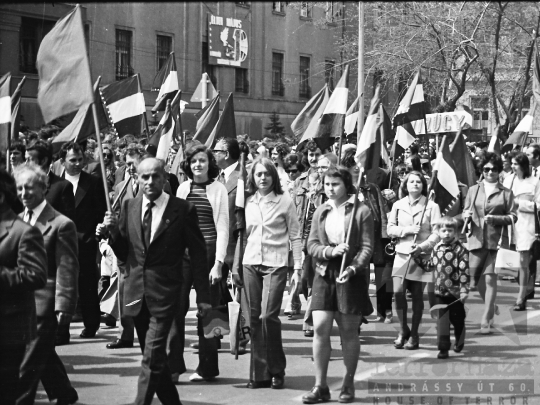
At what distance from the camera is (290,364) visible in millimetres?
8578

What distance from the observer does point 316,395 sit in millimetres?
7035

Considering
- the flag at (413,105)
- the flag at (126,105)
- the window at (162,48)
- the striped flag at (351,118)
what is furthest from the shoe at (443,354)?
the window at (162,48)

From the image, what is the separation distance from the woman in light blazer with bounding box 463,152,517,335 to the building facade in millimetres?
21770

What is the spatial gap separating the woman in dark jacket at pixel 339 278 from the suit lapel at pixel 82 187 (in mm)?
3067

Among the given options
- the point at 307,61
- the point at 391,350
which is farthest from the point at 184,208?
the point at 307,61

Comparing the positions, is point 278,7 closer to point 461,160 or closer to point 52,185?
point 461,160

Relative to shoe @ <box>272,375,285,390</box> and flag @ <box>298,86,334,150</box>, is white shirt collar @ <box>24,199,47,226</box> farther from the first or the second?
flag @ <box>298,86,334,150</box>

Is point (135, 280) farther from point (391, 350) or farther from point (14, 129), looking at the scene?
point (14, 129)

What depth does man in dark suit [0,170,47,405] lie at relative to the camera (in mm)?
5262

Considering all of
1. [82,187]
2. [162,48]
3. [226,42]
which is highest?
[226,42]

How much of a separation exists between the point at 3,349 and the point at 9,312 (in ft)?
0.72

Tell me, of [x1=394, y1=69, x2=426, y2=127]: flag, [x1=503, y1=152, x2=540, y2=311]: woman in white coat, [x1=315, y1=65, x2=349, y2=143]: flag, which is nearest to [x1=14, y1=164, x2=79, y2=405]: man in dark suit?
[x1=315, y1=65, x2=349, y2=143]: flag

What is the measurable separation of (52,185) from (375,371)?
3451 millimetres

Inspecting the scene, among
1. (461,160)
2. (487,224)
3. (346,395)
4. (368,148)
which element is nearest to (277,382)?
(346,395)
